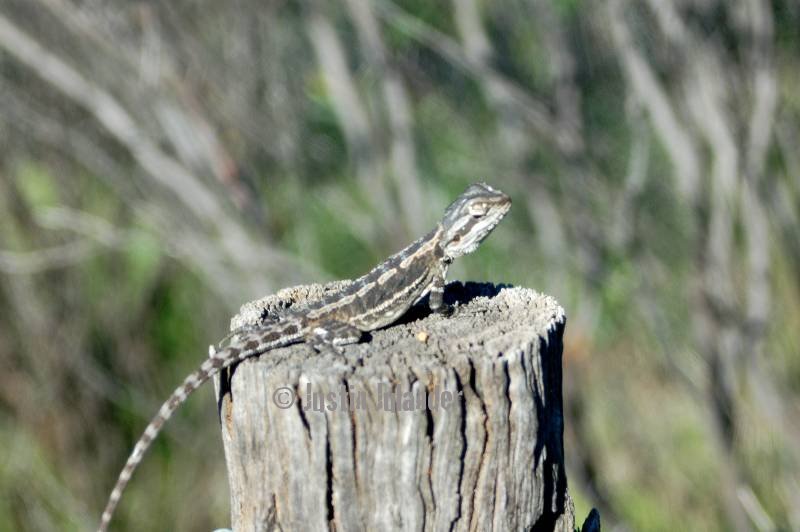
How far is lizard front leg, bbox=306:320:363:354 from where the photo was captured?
3069mm

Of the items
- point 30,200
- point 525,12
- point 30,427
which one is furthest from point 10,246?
point 525,12

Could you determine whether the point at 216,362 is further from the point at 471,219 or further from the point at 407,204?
the point at 407,204

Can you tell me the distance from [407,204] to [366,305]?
3.21 metres

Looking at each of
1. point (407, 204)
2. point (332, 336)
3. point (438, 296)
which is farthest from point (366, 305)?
point (407, 204)

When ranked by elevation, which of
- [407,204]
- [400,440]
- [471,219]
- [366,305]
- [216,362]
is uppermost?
[407,204]

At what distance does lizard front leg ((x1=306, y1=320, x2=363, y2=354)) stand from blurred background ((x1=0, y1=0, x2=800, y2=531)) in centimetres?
271

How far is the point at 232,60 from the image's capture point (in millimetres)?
6891

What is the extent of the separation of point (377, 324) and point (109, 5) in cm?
377

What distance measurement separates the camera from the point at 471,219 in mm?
4117

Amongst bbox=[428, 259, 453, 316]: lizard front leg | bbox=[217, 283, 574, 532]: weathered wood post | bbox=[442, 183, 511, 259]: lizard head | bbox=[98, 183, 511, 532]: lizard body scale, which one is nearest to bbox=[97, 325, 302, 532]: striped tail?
bbox=[98, 183, 511, 532]: lizard body scale

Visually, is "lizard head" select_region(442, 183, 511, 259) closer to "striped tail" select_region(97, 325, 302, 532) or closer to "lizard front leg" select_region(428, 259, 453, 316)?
"lizard front leg" select_region(428, 259, 453, 316)

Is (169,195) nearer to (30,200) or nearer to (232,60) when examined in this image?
(232,60)

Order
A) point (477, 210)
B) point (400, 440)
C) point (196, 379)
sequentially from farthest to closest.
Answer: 1. point (477, 210)
2. point (196, 379)
3. point (400, 440)

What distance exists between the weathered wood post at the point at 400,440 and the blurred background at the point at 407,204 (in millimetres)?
3035
